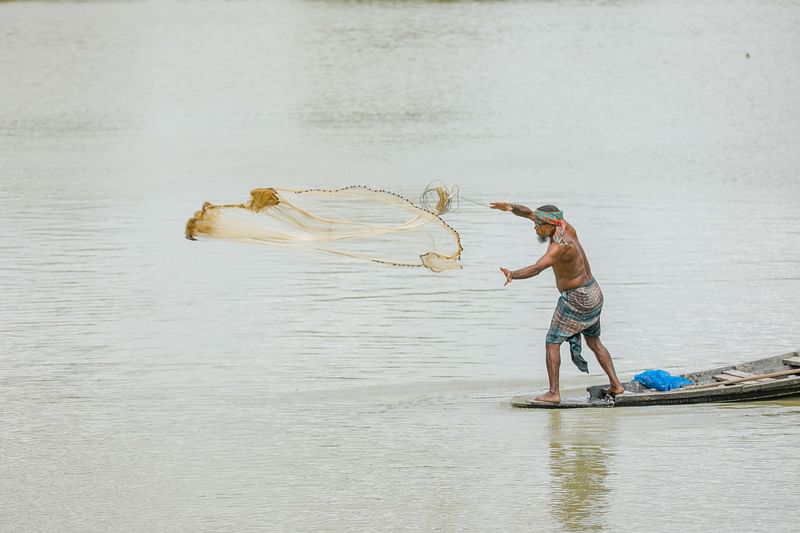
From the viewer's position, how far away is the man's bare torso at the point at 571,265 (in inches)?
402

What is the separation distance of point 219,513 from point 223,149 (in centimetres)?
2188

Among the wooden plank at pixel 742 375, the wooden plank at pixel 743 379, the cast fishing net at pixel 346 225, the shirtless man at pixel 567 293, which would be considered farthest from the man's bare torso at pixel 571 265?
the wooden plank at pixel 742 375

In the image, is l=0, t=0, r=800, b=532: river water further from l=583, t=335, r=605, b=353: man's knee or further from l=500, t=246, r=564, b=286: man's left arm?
l=500, t=246, r=564, b=286: man's left arm

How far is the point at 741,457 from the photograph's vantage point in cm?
927

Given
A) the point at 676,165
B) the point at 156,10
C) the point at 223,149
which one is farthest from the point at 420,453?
the point at 156,10

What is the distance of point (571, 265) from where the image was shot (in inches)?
404

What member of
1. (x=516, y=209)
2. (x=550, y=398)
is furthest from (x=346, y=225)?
(x=516, y=209)

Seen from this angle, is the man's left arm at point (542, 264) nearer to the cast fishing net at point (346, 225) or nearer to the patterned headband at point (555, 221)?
the patterned headband at point (555, 221)

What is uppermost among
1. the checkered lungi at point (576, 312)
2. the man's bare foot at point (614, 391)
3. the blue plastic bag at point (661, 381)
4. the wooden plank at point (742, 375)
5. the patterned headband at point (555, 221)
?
the patterned headband at point (555, 221)

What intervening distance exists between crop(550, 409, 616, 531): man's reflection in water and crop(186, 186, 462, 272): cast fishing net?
1.50 metres

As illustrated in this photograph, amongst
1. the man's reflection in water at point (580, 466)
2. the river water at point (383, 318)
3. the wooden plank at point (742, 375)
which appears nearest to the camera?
the man's reflection in water at point (580, 466)

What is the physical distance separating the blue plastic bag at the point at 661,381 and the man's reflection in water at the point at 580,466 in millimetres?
601

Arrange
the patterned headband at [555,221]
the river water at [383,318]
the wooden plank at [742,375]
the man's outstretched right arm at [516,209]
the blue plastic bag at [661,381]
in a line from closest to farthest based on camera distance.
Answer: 1. the river water at [383,318]
2. the man's outstretched right arm at [516,209]
3. the patterned headband at [555,221]
4. the wooden plank at [742,375]
5. the blue plastic bag at [661,381]

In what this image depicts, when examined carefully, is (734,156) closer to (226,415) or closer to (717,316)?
(717,316)
